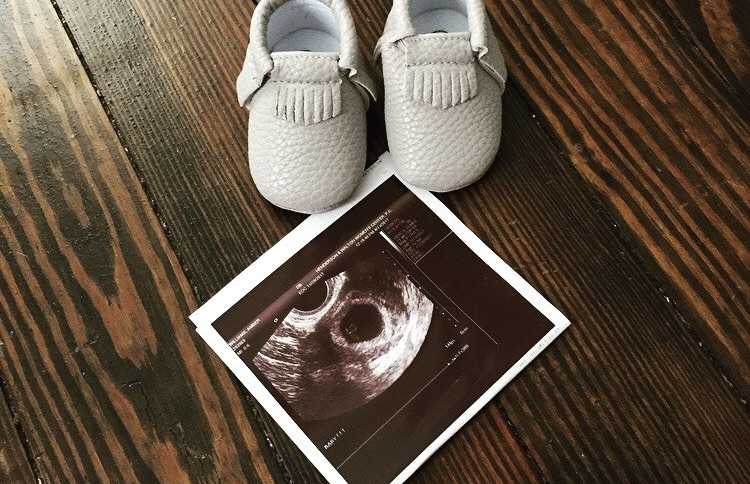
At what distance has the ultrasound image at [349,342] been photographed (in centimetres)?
58

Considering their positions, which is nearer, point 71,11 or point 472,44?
point 472,44

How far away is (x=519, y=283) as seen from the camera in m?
0.60

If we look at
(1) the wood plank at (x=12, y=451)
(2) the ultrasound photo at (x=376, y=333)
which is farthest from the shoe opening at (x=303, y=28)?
(1) the wood plank at (x=12, y=451)

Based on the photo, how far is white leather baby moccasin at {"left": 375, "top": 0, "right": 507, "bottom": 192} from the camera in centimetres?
56

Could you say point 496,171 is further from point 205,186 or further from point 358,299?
point 205,186

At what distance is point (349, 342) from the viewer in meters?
0.60

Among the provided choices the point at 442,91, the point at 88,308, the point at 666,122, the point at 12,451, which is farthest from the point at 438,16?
the point at 12,451

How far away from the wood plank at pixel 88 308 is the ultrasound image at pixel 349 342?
6 centimetres

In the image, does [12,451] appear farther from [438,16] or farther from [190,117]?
[438,16]

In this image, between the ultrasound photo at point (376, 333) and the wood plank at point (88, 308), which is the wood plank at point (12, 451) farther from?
the ultrasound photo at point (376, 333)

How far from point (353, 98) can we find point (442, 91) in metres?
0.08

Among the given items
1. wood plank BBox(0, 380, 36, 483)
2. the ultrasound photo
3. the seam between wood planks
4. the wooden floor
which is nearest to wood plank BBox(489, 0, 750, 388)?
the wooden floor

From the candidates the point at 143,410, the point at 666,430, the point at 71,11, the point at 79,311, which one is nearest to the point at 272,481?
the point at 143,410

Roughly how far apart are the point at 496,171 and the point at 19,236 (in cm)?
48
